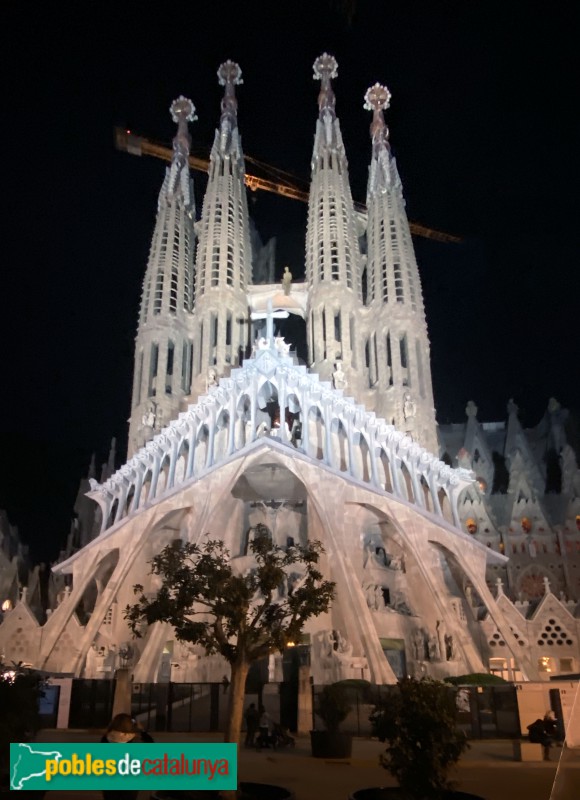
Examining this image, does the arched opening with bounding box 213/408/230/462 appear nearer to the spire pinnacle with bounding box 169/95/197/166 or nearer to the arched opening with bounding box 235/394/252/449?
the arched opening with bounding box 235/394/252/449

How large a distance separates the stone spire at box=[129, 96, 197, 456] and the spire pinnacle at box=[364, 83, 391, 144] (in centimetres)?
1995

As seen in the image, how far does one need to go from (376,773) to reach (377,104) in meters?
65.3

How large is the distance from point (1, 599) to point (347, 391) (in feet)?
108

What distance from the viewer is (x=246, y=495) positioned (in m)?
42.6

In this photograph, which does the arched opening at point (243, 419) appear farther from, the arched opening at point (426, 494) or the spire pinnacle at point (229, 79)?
the spire pinnacle at point (229, 79)

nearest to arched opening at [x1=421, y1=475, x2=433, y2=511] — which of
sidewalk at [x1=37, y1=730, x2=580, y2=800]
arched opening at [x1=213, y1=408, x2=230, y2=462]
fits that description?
arched opening at [x1=213, y1=408, x2=230, y2=462]

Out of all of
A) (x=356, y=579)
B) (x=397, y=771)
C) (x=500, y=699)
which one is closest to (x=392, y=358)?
(x=356, y=579)

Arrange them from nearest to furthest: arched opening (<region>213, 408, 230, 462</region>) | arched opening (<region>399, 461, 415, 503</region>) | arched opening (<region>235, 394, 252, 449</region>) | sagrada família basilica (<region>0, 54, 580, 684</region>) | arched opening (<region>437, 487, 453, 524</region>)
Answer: sagrada família basilica (<region>0, 54, 580, 684</region>) → arched opening (<region>235, 394, 252, 449</region>) → arched opening (<region>399, 461, 415, 503</region>) → arched opening (<region>213, 408, 230, 462</region>) → arched opening (<region>437, 487, 453, 524</region>)

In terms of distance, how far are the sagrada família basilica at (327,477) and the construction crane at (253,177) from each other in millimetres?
7369

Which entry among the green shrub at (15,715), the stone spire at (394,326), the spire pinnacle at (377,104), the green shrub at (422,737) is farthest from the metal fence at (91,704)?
the spire pinnacle at (377,104)

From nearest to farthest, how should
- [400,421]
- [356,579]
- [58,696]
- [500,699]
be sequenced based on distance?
[500,699], [58,696], [356,579], [400,421]

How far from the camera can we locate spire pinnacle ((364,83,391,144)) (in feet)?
211

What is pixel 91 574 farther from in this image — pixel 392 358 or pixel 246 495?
pixel 392 358

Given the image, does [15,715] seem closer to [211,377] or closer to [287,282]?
[211,377]
